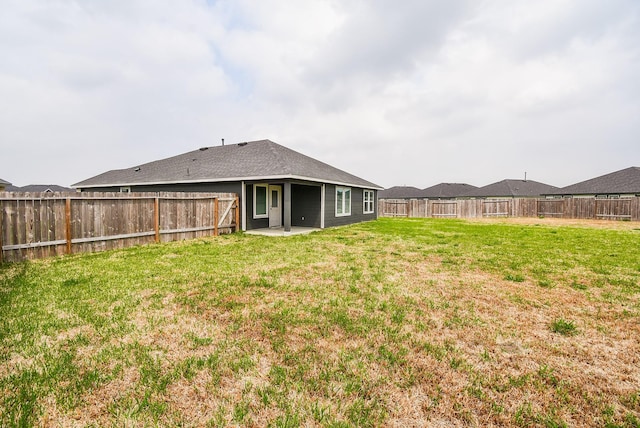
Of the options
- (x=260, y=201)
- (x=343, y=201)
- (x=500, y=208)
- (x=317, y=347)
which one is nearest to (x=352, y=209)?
(x=343, y=201)

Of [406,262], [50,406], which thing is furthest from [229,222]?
[50,406]

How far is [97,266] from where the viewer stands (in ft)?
21.1

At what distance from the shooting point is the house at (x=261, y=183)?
1289cm

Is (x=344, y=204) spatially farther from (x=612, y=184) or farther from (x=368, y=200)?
(x=612, y=184)

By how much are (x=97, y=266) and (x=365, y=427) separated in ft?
23.0

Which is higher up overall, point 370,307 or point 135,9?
point 135,9

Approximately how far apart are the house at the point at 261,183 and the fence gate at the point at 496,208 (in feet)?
47.4

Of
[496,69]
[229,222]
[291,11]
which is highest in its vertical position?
[291,11]

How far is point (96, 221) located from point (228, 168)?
6599 mm

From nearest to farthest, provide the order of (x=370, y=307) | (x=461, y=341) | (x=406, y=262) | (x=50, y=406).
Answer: (x=50, y=406), (x=461, y=341), (x=370, y=307), (x=406, y=262)

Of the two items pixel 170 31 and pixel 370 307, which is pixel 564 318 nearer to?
pixel 370 307

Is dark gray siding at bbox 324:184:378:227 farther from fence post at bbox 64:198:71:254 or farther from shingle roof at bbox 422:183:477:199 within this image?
shingle roof at bbox 422:183:477:199

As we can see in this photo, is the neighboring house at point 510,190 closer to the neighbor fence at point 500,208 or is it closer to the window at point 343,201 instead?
the neighbor fence at point 500,208

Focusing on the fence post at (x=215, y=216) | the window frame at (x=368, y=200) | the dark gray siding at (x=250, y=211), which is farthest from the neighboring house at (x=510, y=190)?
the fence post at (x=215, y=216)
